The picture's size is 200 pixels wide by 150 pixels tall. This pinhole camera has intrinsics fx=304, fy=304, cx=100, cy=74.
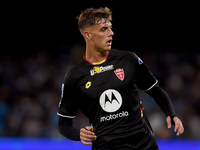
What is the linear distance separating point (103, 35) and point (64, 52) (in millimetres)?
6455

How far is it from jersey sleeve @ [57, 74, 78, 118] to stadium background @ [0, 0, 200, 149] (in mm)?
4495

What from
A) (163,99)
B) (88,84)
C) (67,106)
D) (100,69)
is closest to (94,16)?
(100,69)

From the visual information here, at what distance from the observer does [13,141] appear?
5566 mm

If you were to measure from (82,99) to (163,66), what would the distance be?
5.84m

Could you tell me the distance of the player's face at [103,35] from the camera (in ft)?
8.71

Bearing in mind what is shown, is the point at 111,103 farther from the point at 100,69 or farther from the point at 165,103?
the point at 165,103

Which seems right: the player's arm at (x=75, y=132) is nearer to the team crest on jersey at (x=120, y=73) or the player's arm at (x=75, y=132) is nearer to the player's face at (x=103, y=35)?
the team crest on jersey at (x=120, y=73)

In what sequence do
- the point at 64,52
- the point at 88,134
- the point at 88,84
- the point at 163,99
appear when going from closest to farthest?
the point at 88,134 → the point at 88,84 → the point at 163,99 → the point at 64,52

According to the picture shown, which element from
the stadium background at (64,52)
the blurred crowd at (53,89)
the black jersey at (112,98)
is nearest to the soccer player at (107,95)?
the black jersey at (112,98)

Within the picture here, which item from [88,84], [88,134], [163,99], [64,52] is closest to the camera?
[88,134]

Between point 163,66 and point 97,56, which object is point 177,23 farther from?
point 97,56

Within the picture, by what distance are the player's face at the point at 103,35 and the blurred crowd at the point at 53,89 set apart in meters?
4.46

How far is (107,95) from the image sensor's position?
2.56 meters

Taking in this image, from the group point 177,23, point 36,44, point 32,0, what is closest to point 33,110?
point 36,44
